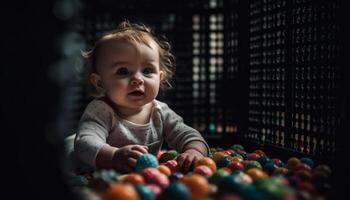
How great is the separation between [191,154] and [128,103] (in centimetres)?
25

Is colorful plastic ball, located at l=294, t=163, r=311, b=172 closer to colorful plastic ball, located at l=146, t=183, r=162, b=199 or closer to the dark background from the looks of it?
colorful plastic ball, located at l=146, t=183, r=162, b=199

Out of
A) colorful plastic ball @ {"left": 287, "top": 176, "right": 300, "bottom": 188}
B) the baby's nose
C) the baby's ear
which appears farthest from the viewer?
the baby's ear

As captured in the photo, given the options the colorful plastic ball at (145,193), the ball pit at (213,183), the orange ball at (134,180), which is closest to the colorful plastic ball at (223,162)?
the ball pit at (213,183)

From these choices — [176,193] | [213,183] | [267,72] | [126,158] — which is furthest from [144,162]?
[267,72]

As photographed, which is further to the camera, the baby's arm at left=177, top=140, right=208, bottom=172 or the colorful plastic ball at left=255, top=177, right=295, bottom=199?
the baby's arm at left=177, top=140, right=208, bottom=172

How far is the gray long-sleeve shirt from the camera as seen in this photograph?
1.14 m

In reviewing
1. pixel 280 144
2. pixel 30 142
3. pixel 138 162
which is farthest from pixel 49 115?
pixel 280 144

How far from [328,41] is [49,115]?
2.39 ft

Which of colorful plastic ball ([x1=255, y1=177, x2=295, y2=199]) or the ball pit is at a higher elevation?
colorful plastic ball ([x1=255, y1=177, x2=295, y2=199])

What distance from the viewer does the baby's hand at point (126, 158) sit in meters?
1.03

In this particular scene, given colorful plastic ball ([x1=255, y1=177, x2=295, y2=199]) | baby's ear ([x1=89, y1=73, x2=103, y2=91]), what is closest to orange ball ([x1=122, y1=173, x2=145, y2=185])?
colorful plastic ball ([x1=255, y1=177, x2=295, y2=199])

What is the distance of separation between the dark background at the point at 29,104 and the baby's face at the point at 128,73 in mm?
648

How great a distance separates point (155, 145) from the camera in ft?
4.52

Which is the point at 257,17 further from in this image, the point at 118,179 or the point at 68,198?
the point at 68,198
